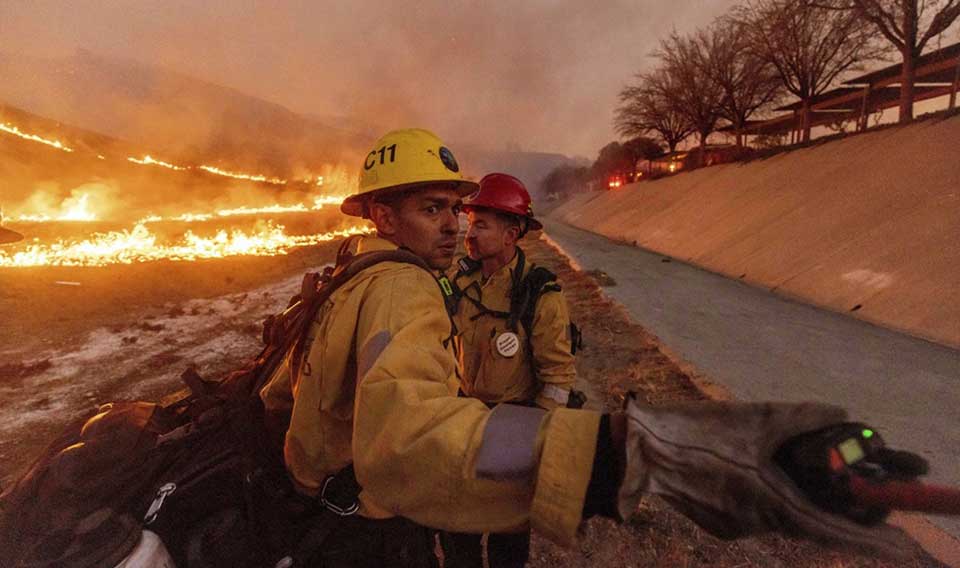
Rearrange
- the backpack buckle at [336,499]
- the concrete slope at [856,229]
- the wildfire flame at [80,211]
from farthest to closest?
the wildfire flame at [80,211]
the concrete slope at [856,229]
the backpack buckle at [336,499]

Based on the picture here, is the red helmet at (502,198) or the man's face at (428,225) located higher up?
the red helmet at (502,198)

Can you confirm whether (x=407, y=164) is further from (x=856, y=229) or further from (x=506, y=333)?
(x=856, y=229)

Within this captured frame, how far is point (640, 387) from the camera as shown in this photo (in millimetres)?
5020

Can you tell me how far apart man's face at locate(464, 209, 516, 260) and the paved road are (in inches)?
117

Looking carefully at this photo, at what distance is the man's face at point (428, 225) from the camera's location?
6.38 feet

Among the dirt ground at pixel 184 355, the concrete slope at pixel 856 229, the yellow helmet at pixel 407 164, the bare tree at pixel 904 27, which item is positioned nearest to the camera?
the yellow helmet at pixel 407 164

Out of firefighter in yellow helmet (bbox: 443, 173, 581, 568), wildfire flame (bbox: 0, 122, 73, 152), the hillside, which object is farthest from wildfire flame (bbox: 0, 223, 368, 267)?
the hillside

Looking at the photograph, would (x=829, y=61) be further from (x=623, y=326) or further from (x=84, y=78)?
(x=84, y=78)

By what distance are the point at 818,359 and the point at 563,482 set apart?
588 cm

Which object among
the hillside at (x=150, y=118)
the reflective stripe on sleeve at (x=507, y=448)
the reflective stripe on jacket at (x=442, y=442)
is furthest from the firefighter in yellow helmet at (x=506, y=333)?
the hillside at (x=150, y=118)

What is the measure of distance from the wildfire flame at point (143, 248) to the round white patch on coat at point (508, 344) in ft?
33.4

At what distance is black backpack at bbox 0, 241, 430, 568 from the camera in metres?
1.43

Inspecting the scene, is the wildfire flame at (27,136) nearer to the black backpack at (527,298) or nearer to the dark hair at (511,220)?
the dark hair at (511,220)

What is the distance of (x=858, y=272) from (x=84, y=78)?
139 meters
